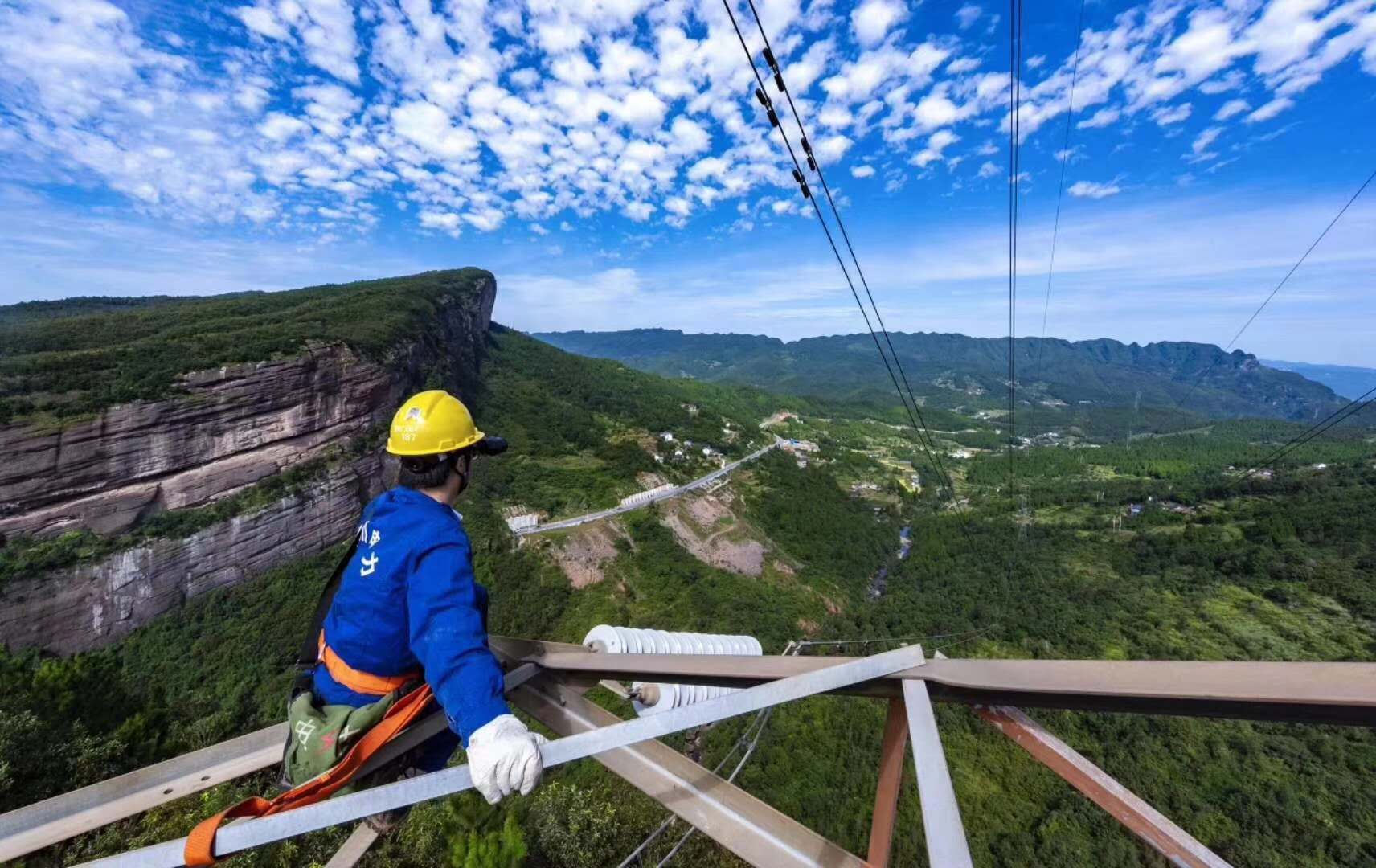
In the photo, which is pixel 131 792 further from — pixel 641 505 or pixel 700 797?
pixel 641 505

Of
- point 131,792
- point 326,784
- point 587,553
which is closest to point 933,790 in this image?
point 326,784

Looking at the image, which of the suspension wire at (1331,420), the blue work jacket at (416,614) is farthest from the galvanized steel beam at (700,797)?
the suspension wire at (1331,420)

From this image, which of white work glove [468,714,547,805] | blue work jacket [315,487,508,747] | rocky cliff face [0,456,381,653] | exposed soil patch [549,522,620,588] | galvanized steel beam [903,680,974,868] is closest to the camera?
galvanized steel beam [903,680,974,868]

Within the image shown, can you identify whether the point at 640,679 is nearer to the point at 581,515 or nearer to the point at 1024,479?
the point at 581,515

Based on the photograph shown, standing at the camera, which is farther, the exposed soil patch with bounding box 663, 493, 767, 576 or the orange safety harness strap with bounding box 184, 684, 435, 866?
the exposed soil patch with bounding box 663, 493, 767, 576

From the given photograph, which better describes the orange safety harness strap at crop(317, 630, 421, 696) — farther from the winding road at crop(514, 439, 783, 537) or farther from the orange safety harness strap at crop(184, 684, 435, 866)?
the winding road at crop(514, 439, 783, 537)

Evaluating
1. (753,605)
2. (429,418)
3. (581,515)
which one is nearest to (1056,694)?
(429,418)

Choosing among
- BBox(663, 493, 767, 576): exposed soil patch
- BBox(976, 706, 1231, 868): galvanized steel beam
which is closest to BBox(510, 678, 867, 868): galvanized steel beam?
BBox(976, 706, 1231, 868): galvanized steel beam
